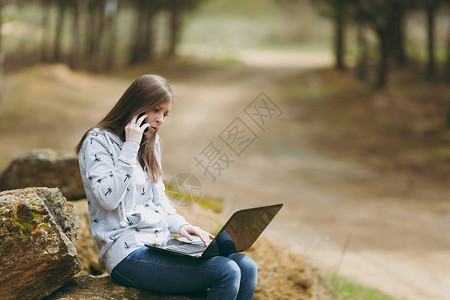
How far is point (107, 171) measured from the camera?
102 inches

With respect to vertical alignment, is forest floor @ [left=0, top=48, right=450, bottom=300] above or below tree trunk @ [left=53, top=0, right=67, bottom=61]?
below

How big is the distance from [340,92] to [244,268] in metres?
17.4

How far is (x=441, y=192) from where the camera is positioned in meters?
10.6

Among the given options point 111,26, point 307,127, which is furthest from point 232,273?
point 111,26

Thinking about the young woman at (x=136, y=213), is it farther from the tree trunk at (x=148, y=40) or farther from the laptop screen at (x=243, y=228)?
the tree trunk at (x=148, y=40)

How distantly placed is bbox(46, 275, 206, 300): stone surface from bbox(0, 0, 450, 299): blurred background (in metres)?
2.84

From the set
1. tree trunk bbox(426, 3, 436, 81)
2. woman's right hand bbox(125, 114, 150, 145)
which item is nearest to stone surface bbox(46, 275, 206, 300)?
woman's right hand bbox(125, 114, 150, 145)

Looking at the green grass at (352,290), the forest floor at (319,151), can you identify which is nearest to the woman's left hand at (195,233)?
the green grass at (352,290)

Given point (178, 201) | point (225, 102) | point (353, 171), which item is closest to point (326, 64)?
point (225, 102)

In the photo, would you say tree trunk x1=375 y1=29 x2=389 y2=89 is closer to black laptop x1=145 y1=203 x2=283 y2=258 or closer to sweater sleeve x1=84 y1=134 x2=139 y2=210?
black laptop x1=145 y1=203 x2=283 y2=258

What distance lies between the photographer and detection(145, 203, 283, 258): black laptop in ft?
8.34

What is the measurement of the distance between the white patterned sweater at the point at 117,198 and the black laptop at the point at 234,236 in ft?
0.41

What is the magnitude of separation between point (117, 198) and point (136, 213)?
209 millimetres

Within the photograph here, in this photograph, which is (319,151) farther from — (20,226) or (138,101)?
(20,226)
